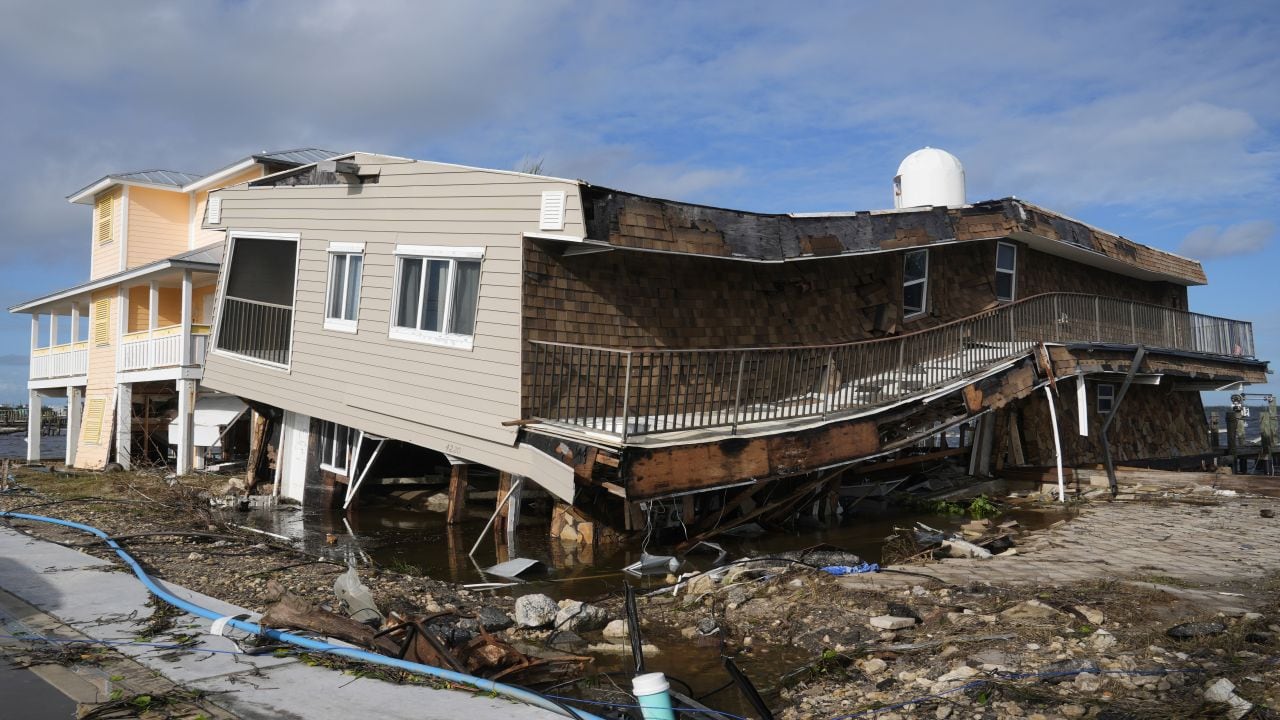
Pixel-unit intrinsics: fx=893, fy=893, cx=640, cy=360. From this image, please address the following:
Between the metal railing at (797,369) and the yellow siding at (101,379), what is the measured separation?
1940 cm

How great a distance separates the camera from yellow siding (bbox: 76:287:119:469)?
1014 inches

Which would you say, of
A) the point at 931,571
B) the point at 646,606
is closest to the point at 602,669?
the point at 646,606

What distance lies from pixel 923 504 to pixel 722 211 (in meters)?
7.37

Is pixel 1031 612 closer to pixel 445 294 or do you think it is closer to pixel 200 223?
pixel 445 294

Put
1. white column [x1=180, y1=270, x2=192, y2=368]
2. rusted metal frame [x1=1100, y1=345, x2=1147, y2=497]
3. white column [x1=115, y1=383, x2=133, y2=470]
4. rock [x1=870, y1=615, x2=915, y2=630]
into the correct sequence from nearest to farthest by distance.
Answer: rock [x1=870, y1=615, x2=915, y2=630]
rusted metal frame [x1=1100, y1=345, x2=1147, y2=497]
white column [x1=180, y1=270, x2=192, y2=368]
white column [x1=115, y1=383, x2=133, y2=470]

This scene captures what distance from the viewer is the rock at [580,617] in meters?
8.68

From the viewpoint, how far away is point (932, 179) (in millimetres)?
19812

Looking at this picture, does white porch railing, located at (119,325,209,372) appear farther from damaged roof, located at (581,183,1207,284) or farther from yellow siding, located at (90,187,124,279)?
damaged roof, located at (581,183,1207,284)

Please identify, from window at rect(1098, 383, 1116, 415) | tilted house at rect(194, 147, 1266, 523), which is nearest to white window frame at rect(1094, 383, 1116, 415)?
window at rect(1098, 383, 1116, 415)

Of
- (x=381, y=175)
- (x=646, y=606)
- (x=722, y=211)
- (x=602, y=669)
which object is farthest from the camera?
(x=381, y=175)

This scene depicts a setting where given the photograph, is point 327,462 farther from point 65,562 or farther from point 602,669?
point 602,669

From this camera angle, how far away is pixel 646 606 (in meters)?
9.44

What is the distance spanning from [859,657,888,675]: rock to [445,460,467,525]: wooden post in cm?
946

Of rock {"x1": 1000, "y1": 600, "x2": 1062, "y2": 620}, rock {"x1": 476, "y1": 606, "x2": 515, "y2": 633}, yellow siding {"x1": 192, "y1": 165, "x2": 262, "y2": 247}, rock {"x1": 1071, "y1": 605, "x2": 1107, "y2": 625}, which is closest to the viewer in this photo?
rock {"x1": 1071, "y1": 605, "x2": 1107, "y2": 625}
